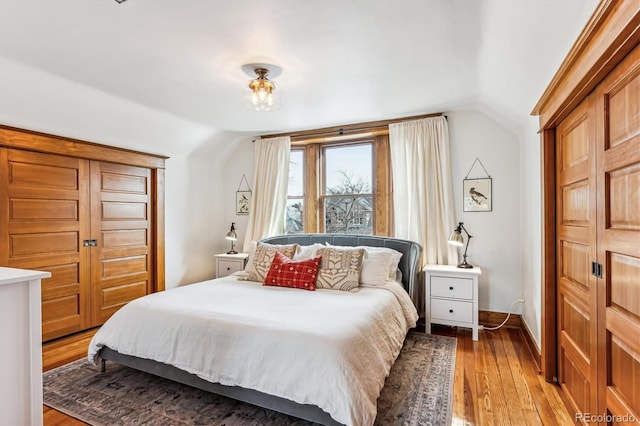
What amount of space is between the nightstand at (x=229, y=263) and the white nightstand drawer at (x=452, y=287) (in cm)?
250

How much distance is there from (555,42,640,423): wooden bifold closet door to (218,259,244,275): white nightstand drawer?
369cm

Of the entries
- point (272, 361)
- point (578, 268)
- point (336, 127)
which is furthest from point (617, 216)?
point (336, 127)

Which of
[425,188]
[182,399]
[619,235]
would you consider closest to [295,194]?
[425,188]

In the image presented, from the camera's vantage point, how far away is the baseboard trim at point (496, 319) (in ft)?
11.7

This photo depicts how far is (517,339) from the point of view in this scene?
128 inches

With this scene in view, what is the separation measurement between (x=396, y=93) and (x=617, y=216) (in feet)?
7.03

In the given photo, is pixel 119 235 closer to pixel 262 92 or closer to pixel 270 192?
pixel 270 192

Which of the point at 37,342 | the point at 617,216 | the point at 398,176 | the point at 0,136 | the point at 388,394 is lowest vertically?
the point at 388,394

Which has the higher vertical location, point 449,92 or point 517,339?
point 449,92

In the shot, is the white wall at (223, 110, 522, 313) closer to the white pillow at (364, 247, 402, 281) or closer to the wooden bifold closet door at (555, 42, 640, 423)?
the white pillow at (364, 247, 402, 281)

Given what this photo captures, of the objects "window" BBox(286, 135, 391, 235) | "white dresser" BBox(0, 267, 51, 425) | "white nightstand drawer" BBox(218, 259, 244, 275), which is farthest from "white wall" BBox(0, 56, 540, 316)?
"white dresser" BBox(0, 267, 51, 425)

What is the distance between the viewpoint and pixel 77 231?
3.59 m

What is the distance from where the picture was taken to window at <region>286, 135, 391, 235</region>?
424 cm

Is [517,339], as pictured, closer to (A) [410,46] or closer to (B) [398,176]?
(B) [398,176]
